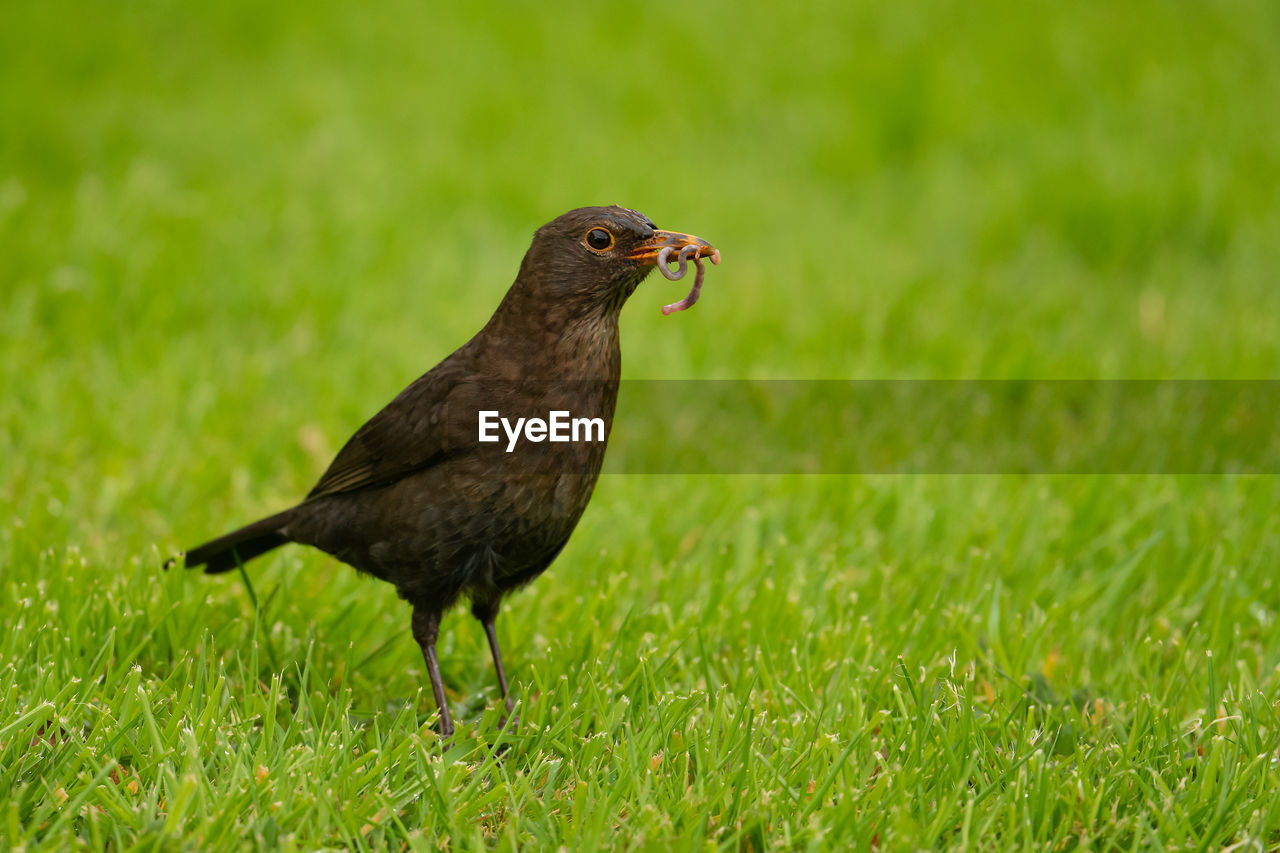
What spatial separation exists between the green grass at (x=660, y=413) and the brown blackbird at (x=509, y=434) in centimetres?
40

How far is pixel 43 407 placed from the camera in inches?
204

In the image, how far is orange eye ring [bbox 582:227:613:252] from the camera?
119 inches

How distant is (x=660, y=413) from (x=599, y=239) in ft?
9.69

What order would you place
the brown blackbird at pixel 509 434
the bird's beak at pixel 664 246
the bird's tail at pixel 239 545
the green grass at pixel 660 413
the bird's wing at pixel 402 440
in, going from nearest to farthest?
1. the green grass at pixel 660 413
2. the bird's beak at pixel 664 246
3. the brown blackbird at pixel 509 434
4. the bird's wing at pixel 402 440
5. the bird's tail at pixel 239 545

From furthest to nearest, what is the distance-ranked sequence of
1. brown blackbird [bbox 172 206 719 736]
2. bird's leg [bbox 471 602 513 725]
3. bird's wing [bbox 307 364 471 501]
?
bird's leg [bbox 471 602 513 725] < bird's wing [bbox 307 364 471 501] < brown blackbird [bbox 172 206 719 736]

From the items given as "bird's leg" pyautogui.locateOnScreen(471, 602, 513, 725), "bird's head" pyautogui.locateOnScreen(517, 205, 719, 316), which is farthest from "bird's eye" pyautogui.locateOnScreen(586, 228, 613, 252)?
"bird's leg" pyautogui.locateOnScreen(471, 602, 513, 725)

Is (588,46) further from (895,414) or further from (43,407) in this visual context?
(43,407)

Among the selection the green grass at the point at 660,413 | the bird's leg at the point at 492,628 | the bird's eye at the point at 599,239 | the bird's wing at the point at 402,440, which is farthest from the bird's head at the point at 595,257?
the green grass at the point at 660,413

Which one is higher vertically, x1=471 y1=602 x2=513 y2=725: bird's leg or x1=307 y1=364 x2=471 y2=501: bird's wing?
x1=307 y1=364 x2=471 y2=501: bird's wing

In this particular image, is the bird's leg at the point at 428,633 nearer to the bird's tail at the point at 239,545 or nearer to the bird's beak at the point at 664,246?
the bird's tail at the point at 239,545

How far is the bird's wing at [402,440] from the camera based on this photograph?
316 cm

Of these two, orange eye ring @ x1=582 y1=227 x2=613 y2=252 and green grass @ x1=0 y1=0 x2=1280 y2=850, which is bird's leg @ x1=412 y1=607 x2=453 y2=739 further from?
orange eye ring @ x1=582 y1=227 x2=613 y2=252

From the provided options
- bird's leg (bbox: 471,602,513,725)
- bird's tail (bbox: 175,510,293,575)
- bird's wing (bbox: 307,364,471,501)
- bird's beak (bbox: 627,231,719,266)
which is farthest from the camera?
bird's tail (bbox: 175,510,293,575)

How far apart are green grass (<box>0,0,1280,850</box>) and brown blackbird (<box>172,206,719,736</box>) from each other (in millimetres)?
397
